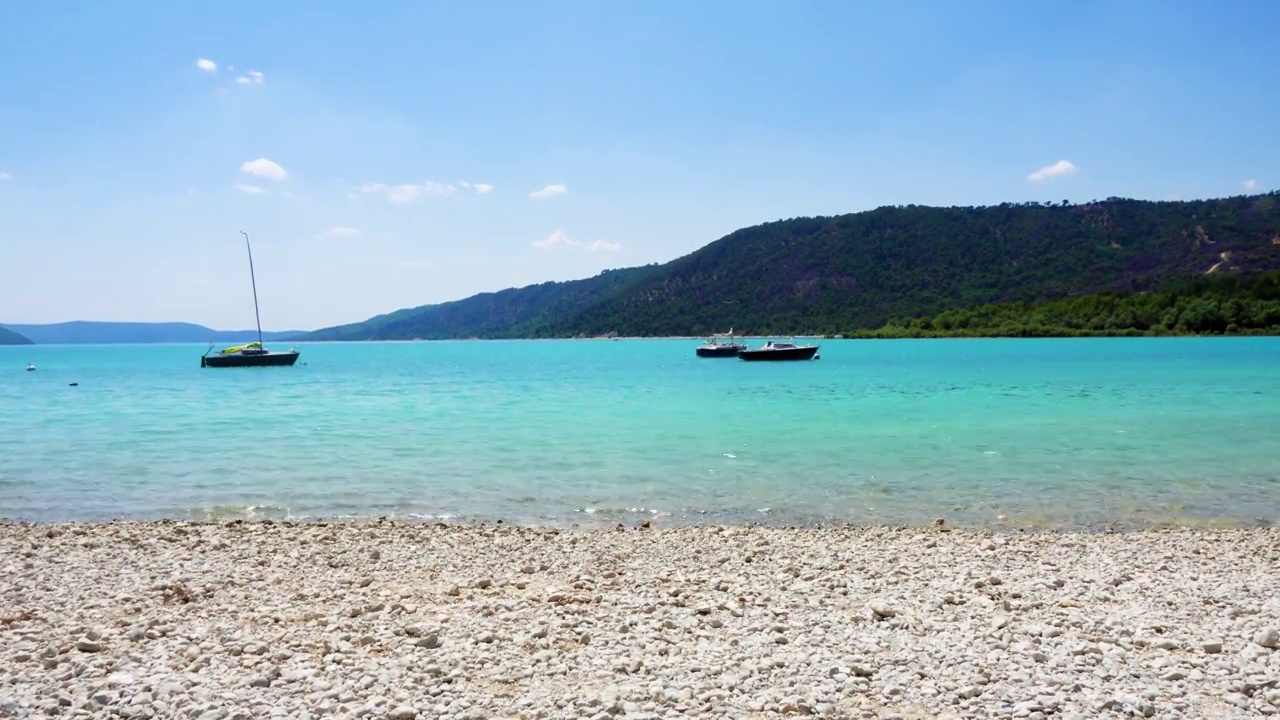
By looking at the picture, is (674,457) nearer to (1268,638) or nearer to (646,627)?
(646,627)

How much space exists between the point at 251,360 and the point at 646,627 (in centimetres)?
8685

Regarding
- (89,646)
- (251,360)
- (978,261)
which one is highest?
(978,261)

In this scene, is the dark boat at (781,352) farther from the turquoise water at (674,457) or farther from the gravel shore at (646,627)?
the gravel shore at (646,627)

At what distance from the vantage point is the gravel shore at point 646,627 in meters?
5.81

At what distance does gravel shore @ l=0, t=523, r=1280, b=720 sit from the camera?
5.81 meters

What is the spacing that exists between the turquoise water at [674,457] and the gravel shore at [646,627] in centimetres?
314

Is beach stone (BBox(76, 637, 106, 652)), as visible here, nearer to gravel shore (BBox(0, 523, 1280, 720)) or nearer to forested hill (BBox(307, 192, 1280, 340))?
gravel shore (BBox(0, 523, 1280, 720))

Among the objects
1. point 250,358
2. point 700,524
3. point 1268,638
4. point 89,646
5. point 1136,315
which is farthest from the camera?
point 1136,315

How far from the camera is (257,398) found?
46625 millimetres

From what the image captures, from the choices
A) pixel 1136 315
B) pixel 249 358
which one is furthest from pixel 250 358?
pixel 1136 315

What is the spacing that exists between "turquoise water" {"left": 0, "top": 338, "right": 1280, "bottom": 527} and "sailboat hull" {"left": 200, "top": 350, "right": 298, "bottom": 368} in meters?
42.6

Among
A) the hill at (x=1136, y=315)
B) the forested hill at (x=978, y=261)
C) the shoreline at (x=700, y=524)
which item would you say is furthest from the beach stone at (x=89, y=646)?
the forested hill at (x=978, y=261)

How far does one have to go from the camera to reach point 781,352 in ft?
283

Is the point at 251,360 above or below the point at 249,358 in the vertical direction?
below
